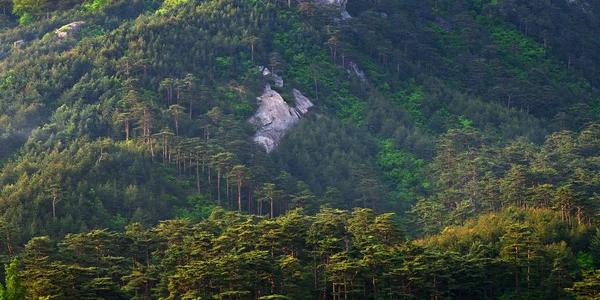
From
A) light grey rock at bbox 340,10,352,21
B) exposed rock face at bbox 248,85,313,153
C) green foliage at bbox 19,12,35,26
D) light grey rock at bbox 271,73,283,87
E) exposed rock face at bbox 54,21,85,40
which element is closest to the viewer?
exposed rock face at bbox 248,85,313,153

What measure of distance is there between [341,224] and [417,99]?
5198 cm

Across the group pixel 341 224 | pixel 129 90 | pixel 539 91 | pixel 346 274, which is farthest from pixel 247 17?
pixel 346 274

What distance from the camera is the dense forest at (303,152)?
71938 mm

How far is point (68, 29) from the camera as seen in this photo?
131 m

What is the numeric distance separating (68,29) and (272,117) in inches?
1525

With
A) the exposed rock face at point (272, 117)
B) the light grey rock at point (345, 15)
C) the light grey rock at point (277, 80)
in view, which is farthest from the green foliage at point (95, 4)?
the exposed rock face at point (272, 117)

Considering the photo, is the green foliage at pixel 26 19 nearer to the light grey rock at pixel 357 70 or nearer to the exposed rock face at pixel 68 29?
the exposed rock face at pixel 68 29

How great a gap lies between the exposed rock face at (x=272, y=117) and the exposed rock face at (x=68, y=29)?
108ft

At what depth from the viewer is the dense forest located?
71938mm

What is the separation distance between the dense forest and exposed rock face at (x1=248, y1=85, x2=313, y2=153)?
4.33 feet

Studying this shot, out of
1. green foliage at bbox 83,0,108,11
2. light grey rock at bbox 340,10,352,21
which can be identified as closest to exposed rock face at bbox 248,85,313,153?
light grey rock at bbox 340,10,352,21

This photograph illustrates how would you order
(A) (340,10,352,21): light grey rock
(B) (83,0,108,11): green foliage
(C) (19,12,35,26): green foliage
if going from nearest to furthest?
(A) (340,10,352,21): light grey rock, (C) (19,12,35,26): green foliage, (B) (83,0,108,11): green foliage

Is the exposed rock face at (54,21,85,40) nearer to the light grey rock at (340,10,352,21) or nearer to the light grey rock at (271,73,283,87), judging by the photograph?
the light grey rock at (271,73,283,87)

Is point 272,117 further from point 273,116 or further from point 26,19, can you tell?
point 26,19
